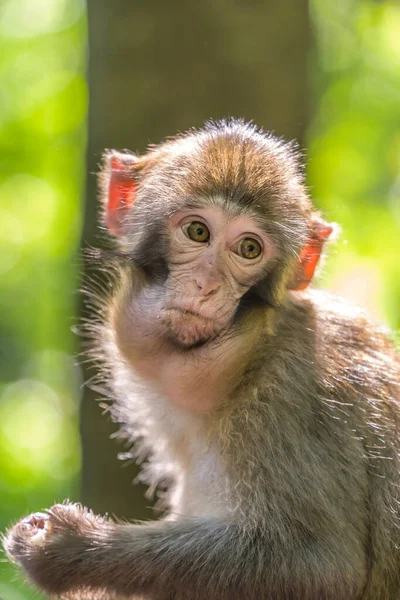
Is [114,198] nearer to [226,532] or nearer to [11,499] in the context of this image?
[226,532]

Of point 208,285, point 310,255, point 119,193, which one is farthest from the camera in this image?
point 119,193

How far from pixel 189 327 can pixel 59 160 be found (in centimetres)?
639

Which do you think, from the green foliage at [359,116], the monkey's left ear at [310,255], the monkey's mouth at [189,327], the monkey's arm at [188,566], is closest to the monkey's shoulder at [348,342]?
the monkey's left ear at [310,255]

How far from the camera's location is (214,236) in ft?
13.7

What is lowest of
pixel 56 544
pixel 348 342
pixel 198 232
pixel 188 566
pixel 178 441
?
pixel 56 544

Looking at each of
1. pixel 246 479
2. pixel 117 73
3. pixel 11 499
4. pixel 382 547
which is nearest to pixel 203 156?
pixel 246 479

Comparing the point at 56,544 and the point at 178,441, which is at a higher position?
the point at 178,441

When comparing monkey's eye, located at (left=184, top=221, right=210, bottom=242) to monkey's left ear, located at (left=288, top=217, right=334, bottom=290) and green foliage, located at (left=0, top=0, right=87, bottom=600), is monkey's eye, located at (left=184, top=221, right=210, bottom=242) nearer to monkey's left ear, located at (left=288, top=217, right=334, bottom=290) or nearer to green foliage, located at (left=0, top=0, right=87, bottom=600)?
monkey's left ear, located at (left=288, top=217, right=334, bottom=290)

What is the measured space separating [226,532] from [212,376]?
0.65 metres

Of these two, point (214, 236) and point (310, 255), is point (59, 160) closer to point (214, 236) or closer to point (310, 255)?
point (310, 255)

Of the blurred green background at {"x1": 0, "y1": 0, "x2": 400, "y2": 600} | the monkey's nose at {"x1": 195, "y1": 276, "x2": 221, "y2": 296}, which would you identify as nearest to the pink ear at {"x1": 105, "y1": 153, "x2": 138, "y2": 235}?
the monkey's nose at {"x1": 195, "y1": 276, "x2": 221, "y2": 296}

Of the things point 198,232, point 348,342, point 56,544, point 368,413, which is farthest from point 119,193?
point 56,544

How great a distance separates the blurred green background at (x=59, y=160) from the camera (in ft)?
31.9

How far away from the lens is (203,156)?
4324mm
